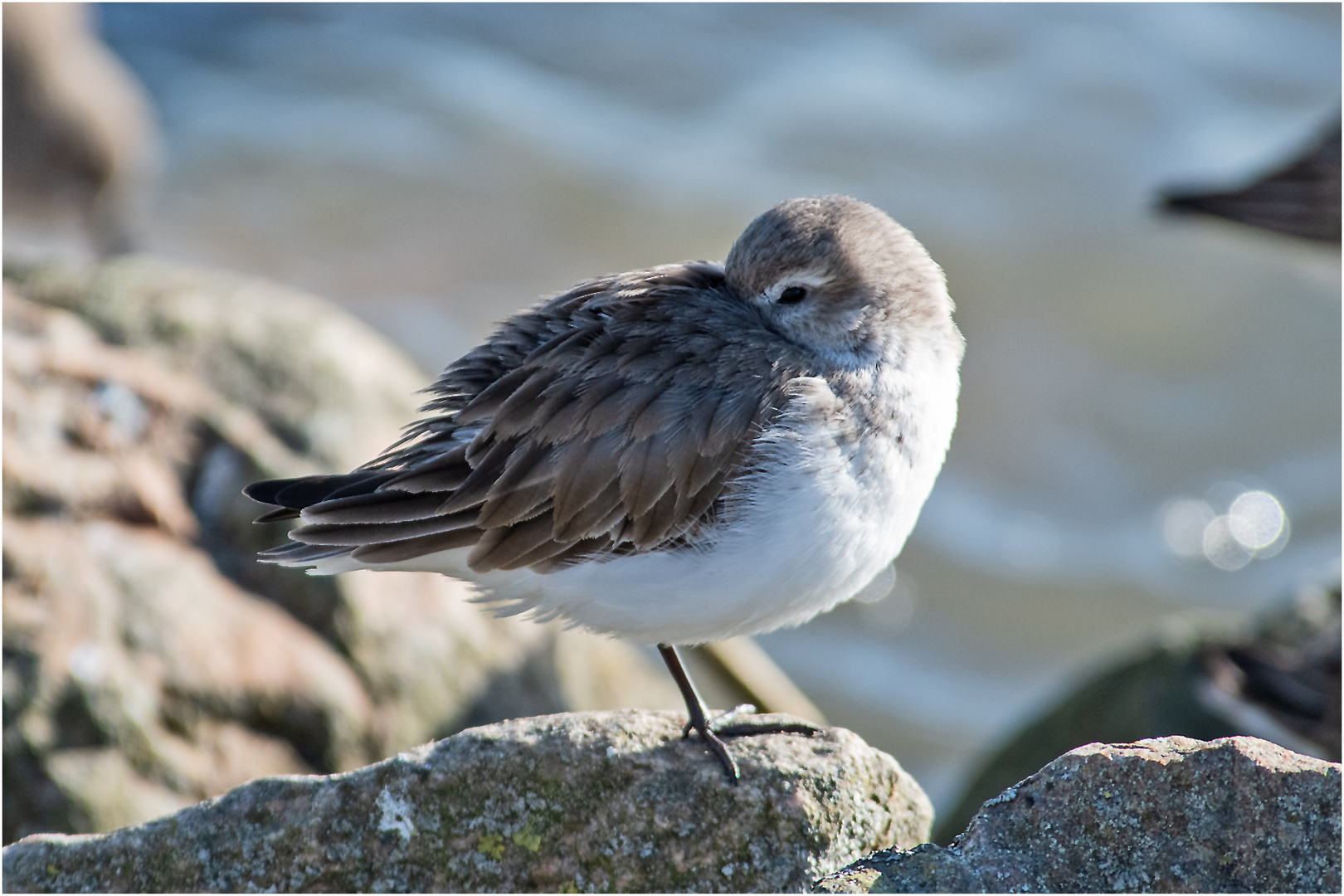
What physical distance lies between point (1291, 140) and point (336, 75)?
10840 millimetres

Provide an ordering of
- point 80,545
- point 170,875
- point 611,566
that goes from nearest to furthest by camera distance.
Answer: point 170,875 < point 611,566 < point 80,545

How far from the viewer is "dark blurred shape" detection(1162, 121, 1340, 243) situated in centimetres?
766

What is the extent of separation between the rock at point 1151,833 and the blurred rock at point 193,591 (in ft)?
8.60

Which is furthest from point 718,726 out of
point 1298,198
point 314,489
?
point 1298,198

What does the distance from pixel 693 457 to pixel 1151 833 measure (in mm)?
1609

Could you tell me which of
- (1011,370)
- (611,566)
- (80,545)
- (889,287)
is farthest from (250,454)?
(1011,370)

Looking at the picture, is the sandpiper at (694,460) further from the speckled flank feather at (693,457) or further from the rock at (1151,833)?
the rock at (1151,833)

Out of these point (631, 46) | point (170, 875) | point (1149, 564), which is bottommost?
point (170, 875)

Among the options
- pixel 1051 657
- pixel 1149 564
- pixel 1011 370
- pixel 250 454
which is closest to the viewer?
pixel 250 454

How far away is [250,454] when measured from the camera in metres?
5.34

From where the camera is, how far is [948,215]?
1277 cm

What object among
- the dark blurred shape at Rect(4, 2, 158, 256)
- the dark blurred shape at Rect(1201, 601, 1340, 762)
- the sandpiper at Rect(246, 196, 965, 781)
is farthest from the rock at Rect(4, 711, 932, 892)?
the dark blurred shape at Rect(4, 2, 158, 256)

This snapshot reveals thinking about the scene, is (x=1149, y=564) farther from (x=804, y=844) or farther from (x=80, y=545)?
(x=80, y=545)

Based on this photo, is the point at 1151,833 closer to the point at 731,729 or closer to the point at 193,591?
the point at 731,729
